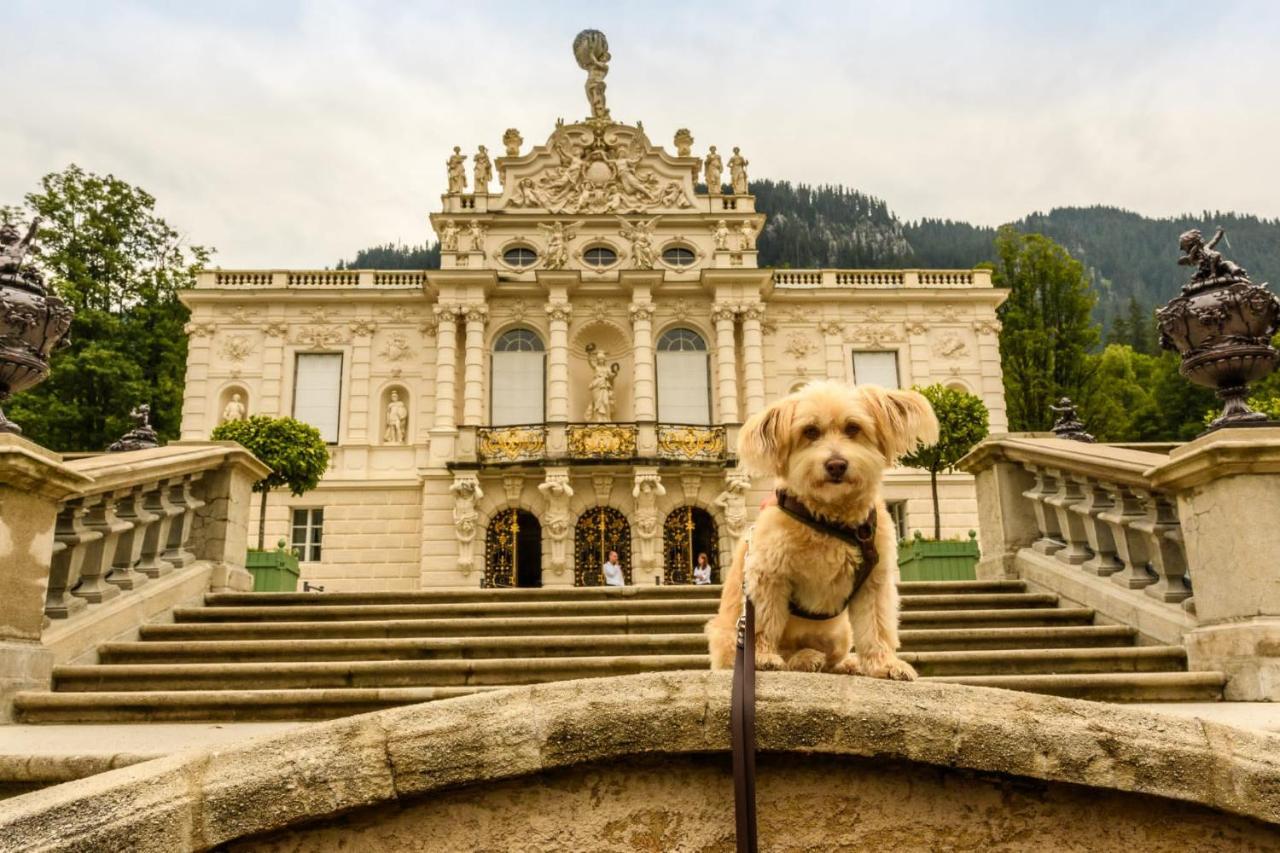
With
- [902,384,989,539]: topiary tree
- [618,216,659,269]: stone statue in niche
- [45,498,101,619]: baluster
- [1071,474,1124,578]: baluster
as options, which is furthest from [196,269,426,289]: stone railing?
[1071,474,1124,578]: baluster

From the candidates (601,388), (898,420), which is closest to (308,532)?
(601,388)

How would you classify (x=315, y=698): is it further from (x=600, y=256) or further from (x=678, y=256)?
(x=678, y=256)

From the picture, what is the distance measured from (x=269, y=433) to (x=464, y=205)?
12613 millimetres

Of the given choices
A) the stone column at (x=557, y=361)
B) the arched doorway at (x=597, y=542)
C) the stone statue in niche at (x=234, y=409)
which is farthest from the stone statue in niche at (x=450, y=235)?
the arched doorway at (x=597, y=542)

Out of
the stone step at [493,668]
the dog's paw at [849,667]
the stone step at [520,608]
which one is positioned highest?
the stone step at [520,608]

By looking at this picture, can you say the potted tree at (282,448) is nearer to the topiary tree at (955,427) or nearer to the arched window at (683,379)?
the arched window at (683,379)

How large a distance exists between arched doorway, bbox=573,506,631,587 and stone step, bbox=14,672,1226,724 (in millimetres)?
17377

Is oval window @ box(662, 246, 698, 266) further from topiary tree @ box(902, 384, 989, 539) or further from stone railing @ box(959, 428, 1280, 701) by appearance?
stone railing @ box(959, 428, 1280, 701)

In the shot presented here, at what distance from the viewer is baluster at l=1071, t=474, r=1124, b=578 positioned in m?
7.02

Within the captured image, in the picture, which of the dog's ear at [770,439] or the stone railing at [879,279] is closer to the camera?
the dog's ear at [770,439]

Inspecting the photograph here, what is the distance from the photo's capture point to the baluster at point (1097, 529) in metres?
7.02

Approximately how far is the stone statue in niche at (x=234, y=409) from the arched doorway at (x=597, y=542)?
10003 mm

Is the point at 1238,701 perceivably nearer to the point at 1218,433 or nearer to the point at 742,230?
the point at 1218,433

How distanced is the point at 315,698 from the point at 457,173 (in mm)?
23610
